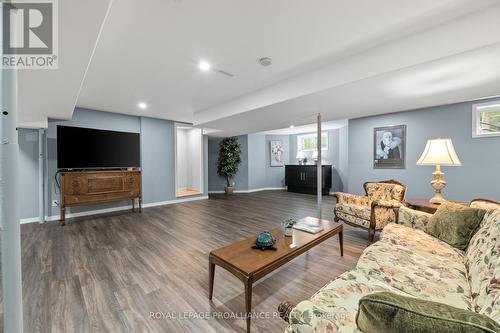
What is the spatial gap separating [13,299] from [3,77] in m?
0.84

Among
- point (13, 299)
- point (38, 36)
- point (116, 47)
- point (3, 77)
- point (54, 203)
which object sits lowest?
point (54, 203)

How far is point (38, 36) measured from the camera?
Answer: 153cm

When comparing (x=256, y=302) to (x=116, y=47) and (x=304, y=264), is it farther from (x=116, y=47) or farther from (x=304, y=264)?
(x=116, y=47)

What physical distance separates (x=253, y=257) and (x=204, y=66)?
236 centimetres

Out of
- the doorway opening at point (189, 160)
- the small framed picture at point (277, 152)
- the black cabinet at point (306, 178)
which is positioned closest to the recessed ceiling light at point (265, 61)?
the doorway opening at point (189, 160)

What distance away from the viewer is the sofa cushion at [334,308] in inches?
34.3

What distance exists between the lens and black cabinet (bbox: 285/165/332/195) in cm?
719

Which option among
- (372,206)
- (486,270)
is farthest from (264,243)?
(372,206)

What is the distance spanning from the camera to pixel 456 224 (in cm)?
186

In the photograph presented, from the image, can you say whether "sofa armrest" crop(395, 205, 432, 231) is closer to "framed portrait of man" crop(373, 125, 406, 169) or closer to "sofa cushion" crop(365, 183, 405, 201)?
"sofa cushion" crop(365, 183, 405, 201)

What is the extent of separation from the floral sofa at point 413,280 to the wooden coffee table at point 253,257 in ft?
1.29

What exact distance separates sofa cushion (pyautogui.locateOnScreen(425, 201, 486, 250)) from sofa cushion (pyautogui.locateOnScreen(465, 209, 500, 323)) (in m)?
0.18

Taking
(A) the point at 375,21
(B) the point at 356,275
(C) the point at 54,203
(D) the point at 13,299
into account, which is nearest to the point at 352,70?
(A) the point at 375,21

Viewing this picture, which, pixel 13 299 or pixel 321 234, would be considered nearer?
pixel 13 299
